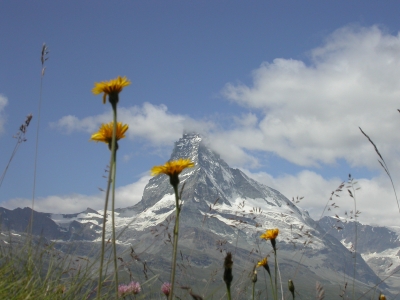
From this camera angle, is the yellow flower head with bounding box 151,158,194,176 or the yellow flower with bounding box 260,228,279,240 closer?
the yellow flower head with bounding box 151,158,194,176

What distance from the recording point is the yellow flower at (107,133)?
2934 mm

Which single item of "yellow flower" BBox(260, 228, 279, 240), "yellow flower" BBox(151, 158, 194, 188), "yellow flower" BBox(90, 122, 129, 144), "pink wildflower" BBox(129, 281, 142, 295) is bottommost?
"pink wildflower" BBox(129, 281, 142, 295)

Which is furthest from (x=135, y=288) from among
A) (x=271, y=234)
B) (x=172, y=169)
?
(x=271, y=234)

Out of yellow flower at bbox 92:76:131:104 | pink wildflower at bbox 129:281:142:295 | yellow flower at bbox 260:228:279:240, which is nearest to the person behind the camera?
yellow flower at bbox 92:76:131:104

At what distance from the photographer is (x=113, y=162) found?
2.46 metres

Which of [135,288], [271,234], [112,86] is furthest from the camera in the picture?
[271,234]

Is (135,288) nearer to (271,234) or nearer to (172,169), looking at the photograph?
(172,169)

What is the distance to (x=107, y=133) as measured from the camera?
2.94 meters

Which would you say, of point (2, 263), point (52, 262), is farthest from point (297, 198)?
point (2, 263)

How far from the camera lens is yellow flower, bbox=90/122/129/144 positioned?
2934 mm

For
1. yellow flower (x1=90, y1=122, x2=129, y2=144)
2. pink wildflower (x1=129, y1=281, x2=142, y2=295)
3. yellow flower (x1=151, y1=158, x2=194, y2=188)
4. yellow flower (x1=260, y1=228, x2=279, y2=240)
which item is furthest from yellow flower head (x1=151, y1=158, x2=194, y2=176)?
yellow flower (x1=260, y1=228, x2=279, y2=240)

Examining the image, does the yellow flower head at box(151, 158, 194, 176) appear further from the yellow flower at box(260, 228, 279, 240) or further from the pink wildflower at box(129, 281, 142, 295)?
the yellow flower at box(260, 228, 279, 240)

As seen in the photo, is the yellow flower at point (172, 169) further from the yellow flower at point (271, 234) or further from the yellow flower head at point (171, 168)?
the yellow flower at point (271, 234)

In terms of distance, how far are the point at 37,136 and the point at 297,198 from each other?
3.52m
